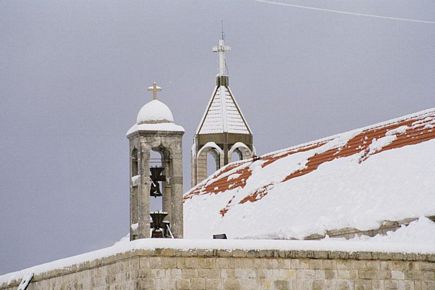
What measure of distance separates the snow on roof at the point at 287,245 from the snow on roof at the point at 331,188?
463mm

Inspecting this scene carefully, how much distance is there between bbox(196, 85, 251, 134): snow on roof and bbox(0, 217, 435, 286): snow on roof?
20.7 metres

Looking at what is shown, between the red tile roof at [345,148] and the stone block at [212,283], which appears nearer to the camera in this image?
the stone block at [212,283]

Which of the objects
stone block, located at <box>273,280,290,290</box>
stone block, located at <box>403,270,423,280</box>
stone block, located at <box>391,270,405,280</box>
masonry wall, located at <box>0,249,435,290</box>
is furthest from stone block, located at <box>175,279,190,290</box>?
stone block, located at <box>403,270,423,280</box>

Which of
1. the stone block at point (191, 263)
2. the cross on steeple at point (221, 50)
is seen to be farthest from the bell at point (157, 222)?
the cross on steeple at point (221, 50)

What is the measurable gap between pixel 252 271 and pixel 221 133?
2486 cm

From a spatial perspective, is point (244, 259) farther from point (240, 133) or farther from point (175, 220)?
point (240, 133)

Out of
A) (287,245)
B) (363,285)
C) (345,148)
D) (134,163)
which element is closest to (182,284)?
(287,245)

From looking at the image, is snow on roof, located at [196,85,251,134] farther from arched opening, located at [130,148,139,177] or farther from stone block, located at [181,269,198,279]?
stone block, located at [181,269,198,279]

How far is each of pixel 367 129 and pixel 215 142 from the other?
1321 cm

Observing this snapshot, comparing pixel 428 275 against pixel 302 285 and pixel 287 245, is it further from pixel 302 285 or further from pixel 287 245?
pixel 287 245

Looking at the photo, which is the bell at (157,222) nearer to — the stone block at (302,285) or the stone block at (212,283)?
the stone block at (302,285)

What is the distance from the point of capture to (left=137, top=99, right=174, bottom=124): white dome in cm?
3375

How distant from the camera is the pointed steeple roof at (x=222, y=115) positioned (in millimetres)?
51375

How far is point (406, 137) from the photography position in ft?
115
